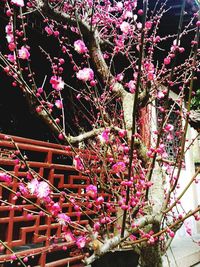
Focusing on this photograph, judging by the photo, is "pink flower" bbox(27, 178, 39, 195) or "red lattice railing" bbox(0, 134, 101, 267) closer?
"pink flower" bbox(27, 178, 39, 195)

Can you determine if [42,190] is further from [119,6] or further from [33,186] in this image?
[119,6]

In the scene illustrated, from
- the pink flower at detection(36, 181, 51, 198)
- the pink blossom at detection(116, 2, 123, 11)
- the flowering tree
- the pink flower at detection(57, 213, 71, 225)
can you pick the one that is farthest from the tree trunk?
the pink blossom at detection(116, 2, 123, 11)

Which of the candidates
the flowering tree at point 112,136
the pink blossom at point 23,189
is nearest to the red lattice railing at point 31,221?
the pink blossom at point 23,189

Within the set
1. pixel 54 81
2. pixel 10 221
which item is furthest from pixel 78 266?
pixel 54 81

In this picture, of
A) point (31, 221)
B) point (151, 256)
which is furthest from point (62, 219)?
point (31, 221)

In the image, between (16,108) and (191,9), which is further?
(16,108)

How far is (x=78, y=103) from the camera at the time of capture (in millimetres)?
7246

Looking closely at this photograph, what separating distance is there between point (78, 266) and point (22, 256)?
1205 millimetres

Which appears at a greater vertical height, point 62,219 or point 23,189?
point 23,189

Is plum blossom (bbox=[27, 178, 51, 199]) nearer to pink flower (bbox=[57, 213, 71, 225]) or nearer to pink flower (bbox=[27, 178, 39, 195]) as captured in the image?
pink flower (bbox=[27, 178, 39, 195])

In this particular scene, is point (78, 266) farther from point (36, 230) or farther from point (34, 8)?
point (34, 8)

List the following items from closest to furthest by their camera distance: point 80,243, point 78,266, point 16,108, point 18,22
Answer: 1. point 80,243
2. point 78,266
3. point 18,22
4. point 16,108

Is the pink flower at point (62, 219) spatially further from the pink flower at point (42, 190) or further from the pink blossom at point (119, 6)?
the pink blossom at point (119, 6)

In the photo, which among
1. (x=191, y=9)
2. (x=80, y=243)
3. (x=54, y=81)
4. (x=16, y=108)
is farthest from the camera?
(x=16, y=108)
